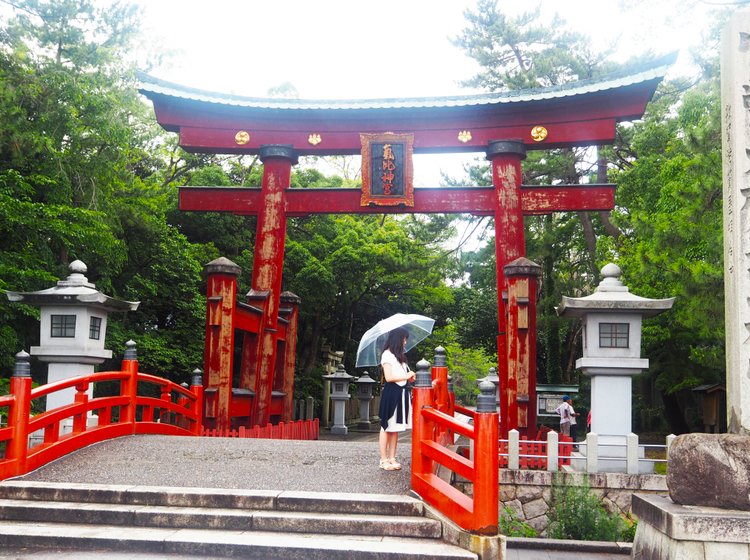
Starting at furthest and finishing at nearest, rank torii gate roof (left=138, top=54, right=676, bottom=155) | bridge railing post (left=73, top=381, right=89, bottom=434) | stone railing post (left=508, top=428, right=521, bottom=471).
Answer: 1. torii gate roof (left=138, top=54, right=676, bottom=155)
2. stone railing post (left=508, top=428, right=521, bottom=471)
3. bridge railing post (left=73, top=381, right=89, bottom=434)

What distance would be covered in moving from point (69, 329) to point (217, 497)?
5.53 metres

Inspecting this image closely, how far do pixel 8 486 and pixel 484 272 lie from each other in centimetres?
2283

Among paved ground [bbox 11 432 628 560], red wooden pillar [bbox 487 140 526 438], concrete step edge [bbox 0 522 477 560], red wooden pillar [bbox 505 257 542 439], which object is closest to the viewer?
concrete step edge [bbox 0 522 477 560]

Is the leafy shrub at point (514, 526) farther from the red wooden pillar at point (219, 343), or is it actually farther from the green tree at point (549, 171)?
the green tree at point (549, 171)

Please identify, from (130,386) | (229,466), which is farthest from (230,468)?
(130,386)

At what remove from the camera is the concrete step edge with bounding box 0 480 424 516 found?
6504 mm

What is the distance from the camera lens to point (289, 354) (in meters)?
16.9

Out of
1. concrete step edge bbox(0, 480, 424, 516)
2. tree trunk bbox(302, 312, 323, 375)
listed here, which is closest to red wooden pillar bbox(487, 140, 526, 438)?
concrete step edge bbox(0, 480, 424, 516)

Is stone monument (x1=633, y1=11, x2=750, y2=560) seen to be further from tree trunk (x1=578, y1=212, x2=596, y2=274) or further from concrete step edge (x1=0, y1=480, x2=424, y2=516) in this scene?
tree trunk (x1=578, y1=212, x2=596, y2=274)

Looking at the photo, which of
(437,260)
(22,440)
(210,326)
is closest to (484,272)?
(437,260)

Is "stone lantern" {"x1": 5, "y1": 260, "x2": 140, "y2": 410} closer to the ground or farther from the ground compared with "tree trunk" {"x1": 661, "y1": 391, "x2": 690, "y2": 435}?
farther from the ground

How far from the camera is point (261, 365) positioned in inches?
561

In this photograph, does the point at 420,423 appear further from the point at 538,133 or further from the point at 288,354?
the point at 288,354

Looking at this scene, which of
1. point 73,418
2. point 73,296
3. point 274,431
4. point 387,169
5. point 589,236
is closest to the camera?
point 73,418
